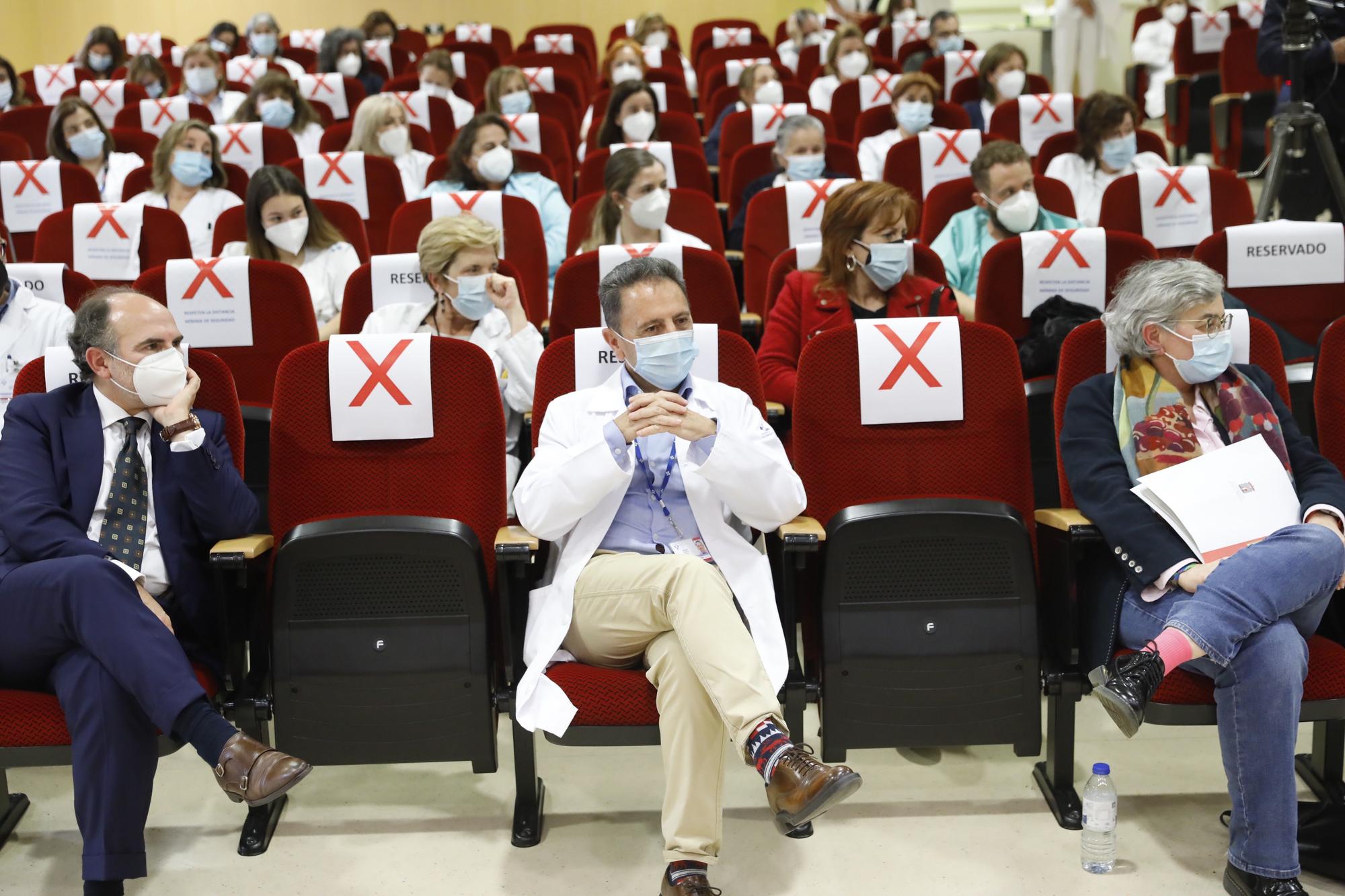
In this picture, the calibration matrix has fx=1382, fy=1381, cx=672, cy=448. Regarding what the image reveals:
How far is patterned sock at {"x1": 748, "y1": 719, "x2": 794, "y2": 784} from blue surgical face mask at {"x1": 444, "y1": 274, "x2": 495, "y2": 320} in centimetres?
143

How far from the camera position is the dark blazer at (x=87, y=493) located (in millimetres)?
2406

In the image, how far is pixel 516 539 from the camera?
2.34 meters

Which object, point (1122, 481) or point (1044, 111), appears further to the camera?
point (1044, 111)

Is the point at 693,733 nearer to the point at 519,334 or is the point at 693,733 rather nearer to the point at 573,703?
the point at 573,703

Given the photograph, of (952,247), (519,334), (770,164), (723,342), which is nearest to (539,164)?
(770,164)

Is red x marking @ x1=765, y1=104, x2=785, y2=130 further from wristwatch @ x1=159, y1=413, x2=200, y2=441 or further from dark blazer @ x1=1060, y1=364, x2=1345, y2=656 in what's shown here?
wristwatch @ x1=159, y1=413, x2=200, y2=441

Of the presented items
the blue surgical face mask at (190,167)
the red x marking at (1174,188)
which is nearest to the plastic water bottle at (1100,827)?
the red x marking at (1174,188)

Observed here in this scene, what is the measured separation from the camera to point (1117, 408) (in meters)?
2.57

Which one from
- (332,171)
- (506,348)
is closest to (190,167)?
(332,171)

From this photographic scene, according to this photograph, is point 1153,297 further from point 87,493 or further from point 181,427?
point 87,493

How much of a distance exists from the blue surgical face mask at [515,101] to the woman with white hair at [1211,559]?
4614 mm

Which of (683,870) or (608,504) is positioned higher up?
(608,504)

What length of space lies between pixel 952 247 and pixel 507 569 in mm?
2224

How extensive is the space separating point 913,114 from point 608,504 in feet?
13.3
